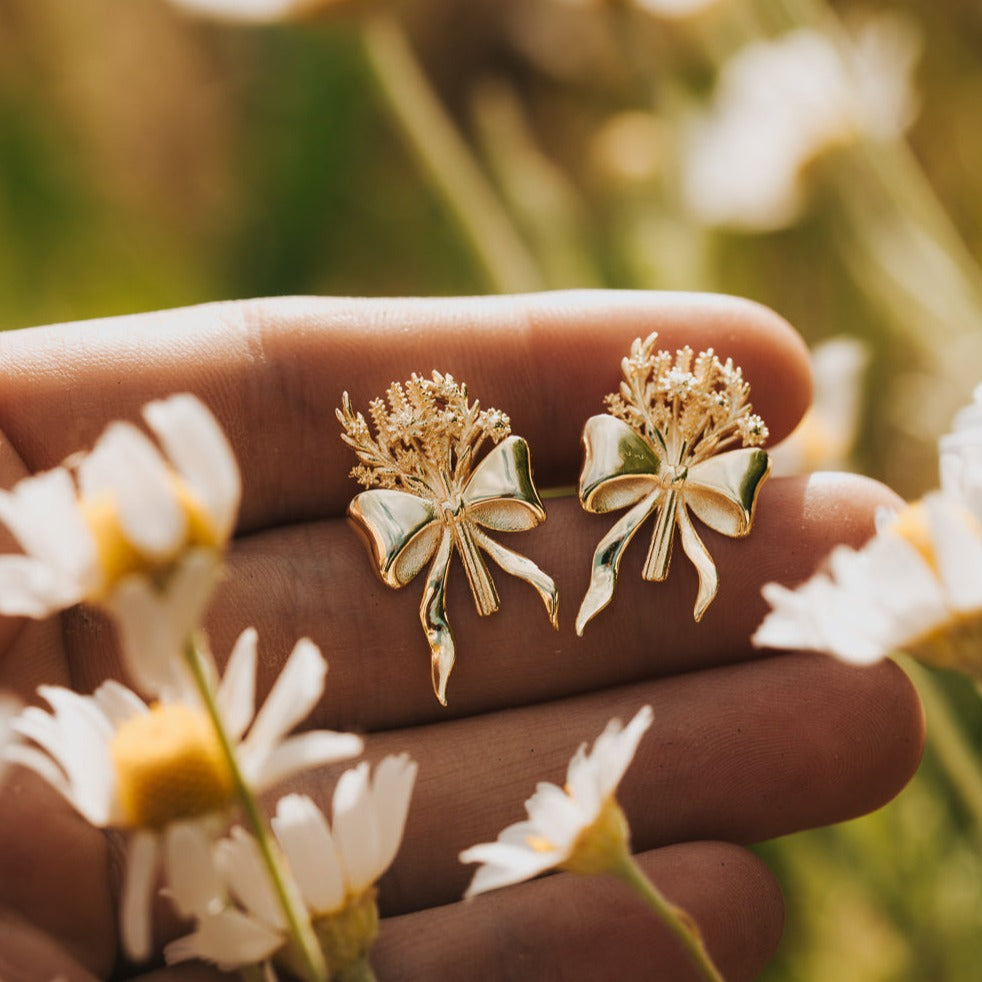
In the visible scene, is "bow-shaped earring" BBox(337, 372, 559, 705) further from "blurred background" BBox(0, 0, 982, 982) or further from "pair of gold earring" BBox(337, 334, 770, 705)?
"blurred background" BBox(0, 0, 982, 982)

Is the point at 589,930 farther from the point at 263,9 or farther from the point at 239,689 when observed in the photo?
the point at 263,9

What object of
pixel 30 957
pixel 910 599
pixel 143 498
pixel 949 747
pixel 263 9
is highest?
pixel 263 9

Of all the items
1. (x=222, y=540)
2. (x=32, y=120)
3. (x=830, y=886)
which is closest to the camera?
(x=222, y=540)

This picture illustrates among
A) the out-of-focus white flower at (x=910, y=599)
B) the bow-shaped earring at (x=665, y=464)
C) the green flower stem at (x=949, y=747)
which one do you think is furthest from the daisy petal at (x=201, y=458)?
the green flower stem at (x=949, y=747)

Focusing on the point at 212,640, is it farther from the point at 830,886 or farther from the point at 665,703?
the point at 830,886

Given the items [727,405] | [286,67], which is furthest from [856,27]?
[727,405]

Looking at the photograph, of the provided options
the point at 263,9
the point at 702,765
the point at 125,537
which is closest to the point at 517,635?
the point at 702,765

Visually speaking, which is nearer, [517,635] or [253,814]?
[253,814]
